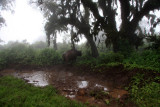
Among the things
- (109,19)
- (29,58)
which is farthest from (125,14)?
(29,58)

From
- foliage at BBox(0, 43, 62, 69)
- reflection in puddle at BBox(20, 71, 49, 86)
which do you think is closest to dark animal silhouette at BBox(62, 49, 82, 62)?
foliage at BBox(0, 43, 62, 69)

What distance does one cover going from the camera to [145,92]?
3.52 meters

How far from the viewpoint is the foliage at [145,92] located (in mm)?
3092

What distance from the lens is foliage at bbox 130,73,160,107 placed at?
3.09 meters

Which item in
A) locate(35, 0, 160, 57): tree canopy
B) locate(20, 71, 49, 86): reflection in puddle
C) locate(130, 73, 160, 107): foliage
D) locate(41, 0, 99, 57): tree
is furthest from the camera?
locate(41, 0, 99, 57): tree

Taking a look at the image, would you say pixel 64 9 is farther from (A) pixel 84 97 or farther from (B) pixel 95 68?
(A) pixel 84 97

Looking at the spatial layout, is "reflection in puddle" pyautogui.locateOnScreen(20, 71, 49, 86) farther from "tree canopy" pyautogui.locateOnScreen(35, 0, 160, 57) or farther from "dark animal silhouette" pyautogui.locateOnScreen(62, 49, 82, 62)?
"tree canopy" pyautogui.locateOnScreen(35, 0, 160, 57)

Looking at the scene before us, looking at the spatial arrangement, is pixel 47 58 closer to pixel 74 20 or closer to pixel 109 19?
pixel 74 20

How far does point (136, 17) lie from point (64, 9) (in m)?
6.61

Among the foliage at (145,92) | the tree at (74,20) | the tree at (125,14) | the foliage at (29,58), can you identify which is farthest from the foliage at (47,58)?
the foliage at (145,92)

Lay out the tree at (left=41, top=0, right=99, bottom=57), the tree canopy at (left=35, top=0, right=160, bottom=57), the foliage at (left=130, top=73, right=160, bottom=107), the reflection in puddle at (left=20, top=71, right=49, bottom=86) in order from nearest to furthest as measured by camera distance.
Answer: the foliage at (left=130, top=73, right=160, bottom=107)
the reflection in puddle at (left=20, top=71, right=49, bottom=86)
the tree canopy at (left=35, top=0, right=160, bottom=57)
the tree at (left=41, top=0, right=99, bottom=57)

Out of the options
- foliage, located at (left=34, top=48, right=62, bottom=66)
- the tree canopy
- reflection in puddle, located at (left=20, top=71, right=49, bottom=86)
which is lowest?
reflection in puddle, located at (left=20, top=71, right=49, bottom=86)

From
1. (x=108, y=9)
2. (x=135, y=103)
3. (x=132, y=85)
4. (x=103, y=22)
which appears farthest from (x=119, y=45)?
(x=135, y=103)

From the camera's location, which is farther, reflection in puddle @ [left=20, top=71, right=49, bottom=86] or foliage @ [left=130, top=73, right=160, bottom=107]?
reflection in puddle @ [left=20, top=71, right=49, bottom=86]
